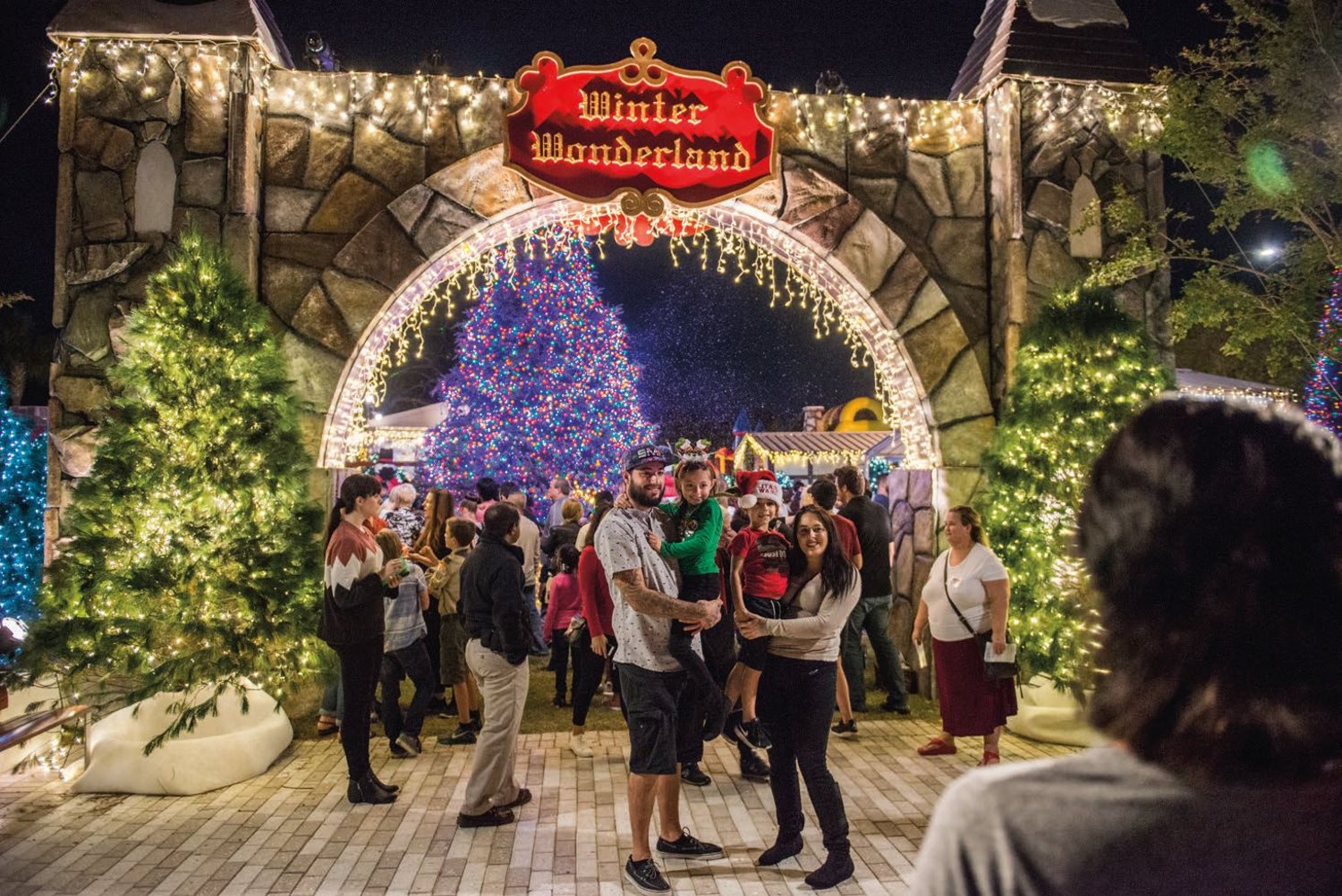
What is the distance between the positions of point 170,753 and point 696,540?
3.72 meters

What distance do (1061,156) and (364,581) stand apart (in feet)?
22.6

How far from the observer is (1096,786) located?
987mm

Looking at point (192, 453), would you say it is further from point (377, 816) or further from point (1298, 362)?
point (1298, 362)

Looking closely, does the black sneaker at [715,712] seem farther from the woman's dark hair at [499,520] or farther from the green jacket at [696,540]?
the woman's dark hair at [499,520]

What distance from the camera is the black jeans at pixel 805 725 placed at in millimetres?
4301

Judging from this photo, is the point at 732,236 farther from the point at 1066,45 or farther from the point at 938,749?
the point at 938,749

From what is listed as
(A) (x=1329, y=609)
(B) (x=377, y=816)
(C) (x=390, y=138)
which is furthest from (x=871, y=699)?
(A) (x=1329, y=609)

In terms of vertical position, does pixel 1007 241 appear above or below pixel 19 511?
above

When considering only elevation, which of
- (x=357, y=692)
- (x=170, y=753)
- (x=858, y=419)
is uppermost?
(x=858, y=419)

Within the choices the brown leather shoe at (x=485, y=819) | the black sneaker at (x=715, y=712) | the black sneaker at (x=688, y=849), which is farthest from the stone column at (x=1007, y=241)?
the brown leather shoe at (x=485, y=819)

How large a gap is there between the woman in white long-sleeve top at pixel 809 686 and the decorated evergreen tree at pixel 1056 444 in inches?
125

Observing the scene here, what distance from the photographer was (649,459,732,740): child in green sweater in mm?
4586

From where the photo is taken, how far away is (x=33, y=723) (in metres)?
5.24

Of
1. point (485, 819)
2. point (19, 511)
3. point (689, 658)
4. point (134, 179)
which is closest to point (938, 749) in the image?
point (689, 658)
